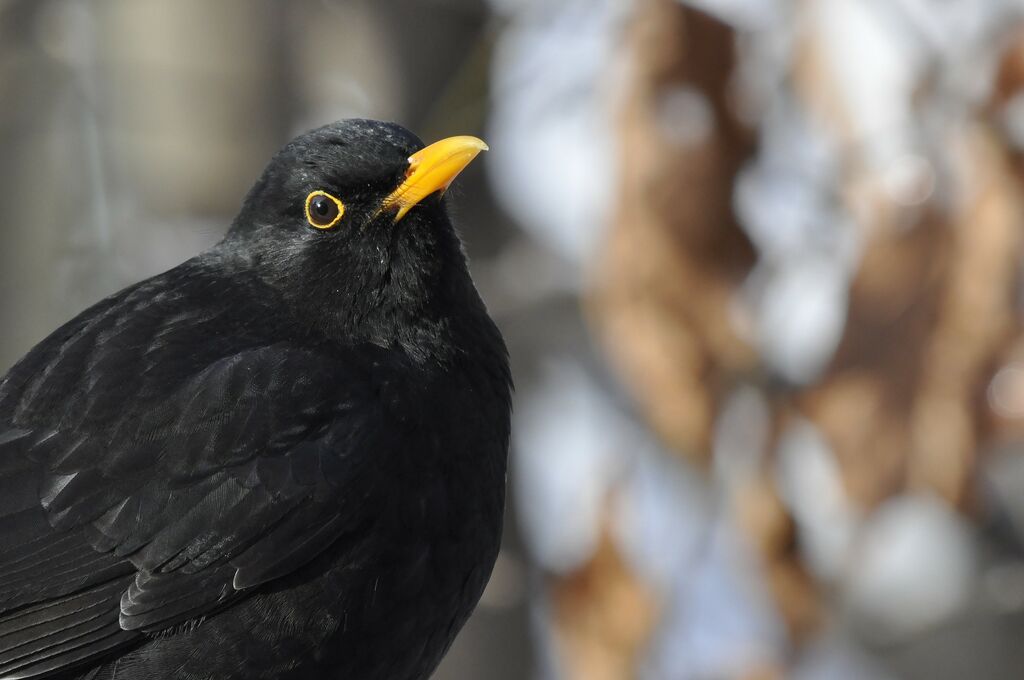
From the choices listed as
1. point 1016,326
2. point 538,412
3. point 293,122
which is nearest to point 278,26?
point 293,122

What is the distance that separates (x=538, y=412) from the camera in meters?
7.18

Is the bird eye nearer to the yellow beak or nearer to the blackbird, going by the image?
the blackbird

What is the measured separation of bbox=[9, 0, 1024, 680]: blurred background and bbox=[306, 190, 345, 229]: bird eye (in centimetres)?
179

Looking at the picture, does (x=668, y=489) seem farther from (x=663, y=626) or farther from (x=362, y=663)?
(x=362, y=663)

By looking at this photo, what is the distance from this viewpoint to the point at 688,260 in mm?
5227

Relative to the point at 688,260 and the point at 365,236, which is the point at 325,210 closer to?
the point at 365,236

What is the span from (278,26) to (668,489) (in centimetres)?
259

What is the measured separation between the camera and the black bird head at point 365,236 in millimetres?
3596

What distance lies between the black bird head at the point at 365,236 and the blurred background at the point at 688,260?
1701mm

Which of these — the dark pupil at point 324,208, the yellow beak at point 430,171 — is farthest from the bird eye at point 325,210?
the yellow beak at point 430,171

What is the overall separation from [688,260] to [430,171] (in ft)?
5.97

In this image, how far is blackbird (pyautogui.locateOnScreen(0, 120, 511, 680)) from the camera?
3191 mm

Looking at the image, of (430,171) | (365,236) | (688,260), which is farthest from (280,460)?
(688,260)

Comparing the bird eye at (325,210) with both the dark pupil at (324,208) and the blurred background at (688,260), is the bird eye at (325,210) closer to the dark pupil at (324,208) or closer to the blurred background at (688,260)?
the dark pupil at (324,208)
